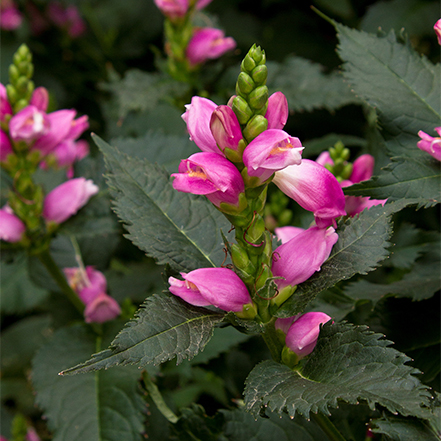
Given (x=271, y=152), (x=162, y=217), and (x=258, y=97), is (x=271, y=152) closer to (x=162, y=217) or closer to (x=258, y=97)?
(x=258, y=97)

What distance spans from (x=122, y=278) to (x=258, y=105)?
1.15 metres

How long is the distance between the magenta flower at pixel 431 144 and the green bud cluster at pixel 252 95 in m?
0.31

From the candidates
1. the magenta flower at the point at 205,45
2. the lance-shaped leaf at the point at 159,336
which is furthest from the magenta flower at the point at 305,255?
the magenta flower at the point at 205,45

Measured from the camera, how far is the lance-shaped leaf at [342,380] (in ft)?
1.63

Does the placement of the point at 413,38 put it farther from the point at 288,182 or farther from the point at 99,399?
the point at 99,399

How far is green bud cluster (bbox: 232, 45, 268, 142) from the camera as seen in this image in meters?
0.57

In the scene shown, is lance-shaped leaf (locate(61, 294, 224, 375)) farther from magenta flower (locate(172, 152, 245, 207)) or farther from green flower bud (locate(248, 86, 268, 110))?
green flower bud (locate(248, 86, 268, 110))

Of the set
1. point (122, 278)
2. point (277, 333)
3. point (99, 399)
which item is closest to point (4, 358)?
point (122, 278)

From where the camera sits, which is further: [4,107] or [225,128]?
[4,107]

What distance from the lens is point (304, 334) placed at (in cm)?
63

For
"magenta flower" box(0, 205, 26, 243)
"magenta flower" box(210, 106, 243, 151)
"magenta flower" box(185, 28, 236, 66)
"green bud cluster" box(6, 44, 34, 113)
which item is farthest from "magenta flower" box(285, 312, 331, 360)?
"magenta flower" box(185, 28, 236, 66)

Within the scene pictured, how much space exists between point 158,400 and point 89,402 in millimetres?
217

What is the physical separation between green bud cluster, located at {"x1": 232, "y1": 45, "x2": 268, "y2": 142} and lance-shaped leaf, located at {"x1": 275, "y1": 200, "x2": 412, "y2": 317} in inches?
7.5

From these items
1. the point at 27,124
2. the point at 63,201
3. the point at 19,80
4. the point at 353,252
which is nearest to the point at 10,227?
the point at 63,201
